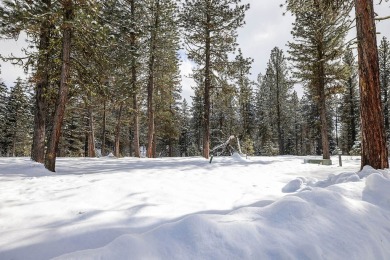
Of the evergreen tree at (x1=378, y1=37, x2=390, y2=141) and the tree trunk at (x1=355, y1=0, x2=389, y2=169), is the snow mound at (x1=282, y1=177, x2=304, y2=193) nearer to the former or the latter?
the tree trunk at (x1=355, y1=0, x2=389, y2=169)

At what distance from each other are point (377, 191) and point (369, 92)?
3.35 metres

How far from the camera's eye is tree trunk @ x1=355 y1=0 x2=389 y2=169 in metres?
5.97

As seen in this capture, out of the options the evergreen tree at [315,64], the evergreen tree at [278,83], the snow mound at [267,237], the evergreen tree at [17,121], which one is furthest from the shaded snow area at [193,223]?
the evergreen tree at [17,121]

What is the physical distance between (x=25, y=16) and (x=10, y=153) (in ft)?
122

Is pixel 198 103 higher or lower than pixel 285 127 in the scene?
higher

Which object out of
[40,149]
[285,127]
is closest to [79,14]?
[40,149]

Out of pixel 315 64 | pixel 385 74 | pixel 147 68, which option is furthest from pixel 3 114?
pixel 385 74

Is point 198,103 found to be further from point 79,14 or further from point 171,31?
point 79,14

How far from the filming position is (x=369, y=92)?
6066 millimetres

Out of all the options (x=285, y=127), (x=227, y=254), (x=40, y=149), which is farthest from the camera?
(x=285, y=127)

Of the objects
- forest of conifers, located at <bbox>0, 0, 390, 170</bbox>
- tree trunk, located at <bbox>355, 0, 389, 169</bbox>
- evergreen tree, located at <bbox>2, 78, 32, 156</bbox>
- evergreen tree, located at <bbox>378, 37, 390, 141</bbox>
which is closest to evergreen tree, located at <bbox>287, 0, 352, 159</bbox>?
forest of conifers, located at <bbox>0, 0, 390, 170</bbox>

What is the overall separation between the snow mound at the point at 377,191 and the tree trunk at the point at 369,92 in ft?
7.94

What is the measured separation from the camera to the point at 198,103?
39906 mm

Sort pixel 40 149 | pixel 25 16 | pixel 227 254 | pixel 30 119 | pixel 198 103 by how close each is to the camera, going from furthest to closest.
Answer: pixel 198 103
pixel 30 119
pixel 40 149
pixel 25 16
pixel 227 254
